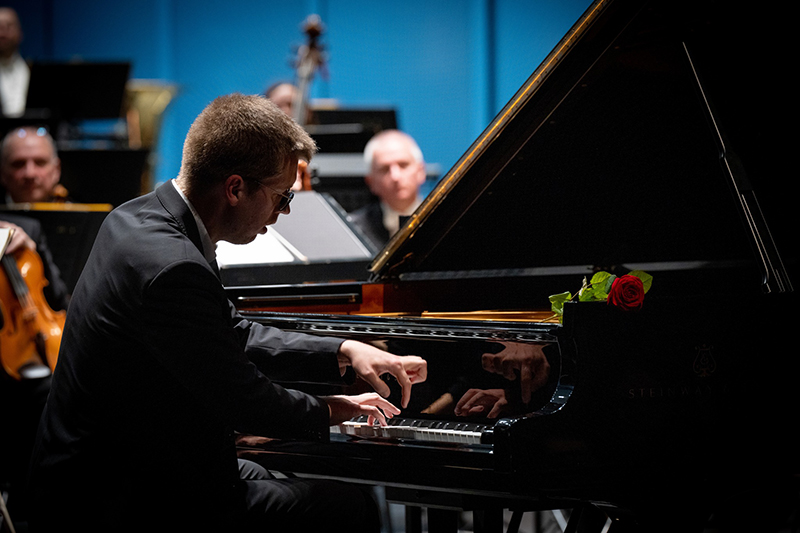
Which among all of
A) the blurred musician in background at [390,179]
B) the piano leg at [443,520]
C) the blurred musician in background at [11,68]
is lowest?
the piano leg at [443,520]

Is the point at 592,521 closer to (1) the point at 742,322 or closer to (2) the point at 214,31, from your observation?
(1) the point at 742,322

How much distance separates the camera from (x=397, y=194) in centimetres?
436

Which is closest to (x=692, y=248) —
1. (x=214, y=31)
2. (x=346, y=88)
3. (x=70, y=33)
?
(x=346, y=88)

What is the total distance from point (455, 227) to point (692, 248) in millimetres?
743

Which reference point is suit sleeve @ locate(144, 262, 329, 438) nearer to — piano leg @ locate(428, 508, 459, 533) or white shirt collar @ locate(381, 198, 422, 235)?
piano leg @ locate(428, 508, 459, 533)

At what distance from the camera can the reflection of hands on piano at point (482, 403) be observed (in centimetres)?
197

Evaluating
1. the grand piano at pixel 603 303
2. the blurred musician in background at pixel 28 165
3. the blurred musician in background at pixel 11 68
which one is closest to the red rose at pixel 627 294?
the grand piano at pixel 603 303

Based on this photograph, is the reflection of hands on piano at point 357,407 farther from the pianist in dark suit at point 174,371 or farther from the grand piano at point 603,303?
the grand piano at point 603,303

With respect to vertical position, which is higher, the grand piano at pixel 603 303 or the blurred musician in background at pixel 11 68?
the blurred musician in background at pixel 11 68

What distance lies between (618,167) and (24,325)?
265cm

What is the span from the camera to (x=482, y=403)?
6.53 ft

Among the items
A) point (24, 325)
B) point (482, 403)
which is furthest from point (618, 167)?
point (24, 325)

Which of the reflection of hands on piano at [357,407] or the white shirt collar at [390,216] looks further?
the white shirt collar at [390,216]

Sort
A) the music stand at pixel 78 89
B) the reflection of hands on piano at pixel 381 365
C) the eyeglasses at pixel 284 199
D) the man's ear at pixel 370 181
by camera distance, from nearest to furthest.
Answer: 1. the eyeglasses at pixel 284 199
2. the reflection of hands on piano at pixel 381 365
3. the man's ear at pixel 370 181
4. the music stand at pixel 78 89
